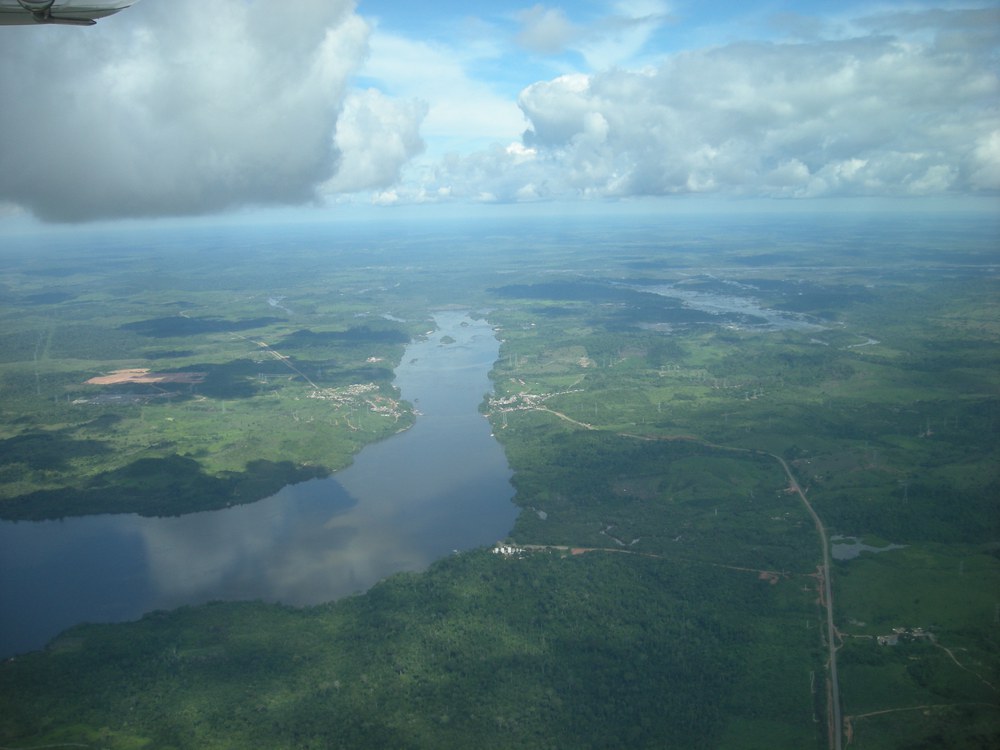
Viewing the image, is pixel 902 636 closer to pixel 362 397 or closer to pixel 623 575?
pixel 623 575

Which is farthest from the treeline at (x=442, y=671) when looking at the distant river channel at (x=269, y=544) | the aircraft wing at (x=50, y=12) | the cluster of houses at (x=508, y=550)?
the aircraft wing at (x=50, y=12)

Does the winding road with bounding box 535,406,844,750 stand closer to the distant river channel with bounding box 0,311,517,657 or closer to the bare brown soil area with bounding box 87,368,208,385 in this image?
the distant river channel with bounding box 0,311,517,657

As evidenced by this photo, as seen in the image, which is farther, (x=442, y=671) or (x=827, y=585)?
(x=827, y=585)

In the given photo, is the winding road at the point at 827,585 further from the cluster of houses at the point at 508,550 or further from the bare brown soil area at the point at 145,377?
the bare brown soil area at the point at 145,377

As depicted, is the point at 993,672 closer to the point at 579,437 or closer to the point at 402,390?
the point at 579,437

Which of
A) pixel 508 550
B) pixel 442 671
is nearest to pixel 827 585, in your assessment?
pixel 508 550

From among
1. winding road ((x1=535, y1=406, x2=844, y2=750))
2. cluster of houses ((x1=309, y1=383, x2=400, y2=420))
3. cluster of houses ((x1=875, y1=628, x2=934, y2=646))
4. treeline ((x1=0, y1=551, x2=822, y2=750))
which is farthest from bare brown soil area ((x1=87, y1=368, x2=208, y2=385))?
cluster of houses ((x1=875, y1=628, x2=934, y2=646))
